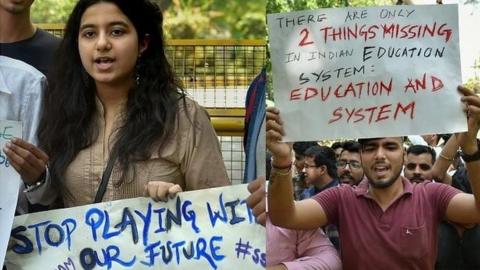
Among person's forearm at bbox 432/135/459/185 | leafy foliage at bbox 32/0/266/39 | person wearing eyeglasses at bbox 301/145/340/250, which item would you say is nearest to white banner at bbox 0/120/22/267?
leafy foliage at bbox 32/0/266/39

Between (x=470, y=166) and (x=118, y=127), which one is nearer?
(x=118, y=127)

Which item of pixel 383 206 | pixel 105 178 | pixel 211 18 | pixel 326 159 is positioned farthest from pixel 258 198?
pixel 326 159

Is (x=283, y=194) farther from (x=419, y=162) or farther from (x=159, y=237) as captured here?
(x=419, y=162)

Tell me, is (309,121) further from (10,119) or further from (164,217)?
(10,119)

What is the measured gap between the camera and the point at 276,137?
274 cm

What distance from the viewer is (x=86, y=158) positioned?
97.7 inches

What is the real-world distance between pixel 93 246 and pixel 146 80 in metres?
0.53

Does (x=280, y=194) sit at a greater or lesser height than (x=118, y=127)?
lesser

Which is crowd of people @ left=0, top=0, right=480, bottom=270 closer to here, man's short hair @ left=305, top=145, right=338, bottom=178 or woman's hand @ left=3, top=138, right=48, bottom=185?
woman's hand @ left=3, top=138, right=48, bottom=185

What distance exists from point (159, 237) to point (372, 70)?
3.05 ft

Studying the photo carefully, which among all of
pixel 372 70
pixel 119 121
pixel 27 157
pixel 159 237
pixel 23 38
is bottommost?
pixel 159 237

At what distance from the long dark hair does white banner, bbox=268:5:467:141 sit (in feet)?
1.50

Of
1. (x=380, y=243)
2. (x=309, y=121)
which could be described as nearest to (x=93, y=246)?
(x=309, y=121)

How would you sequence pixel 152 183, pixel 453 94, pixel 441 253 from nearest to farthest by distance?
A: 1. pixel 152 183
2. pixel 453 94
3. pixel 441 253
